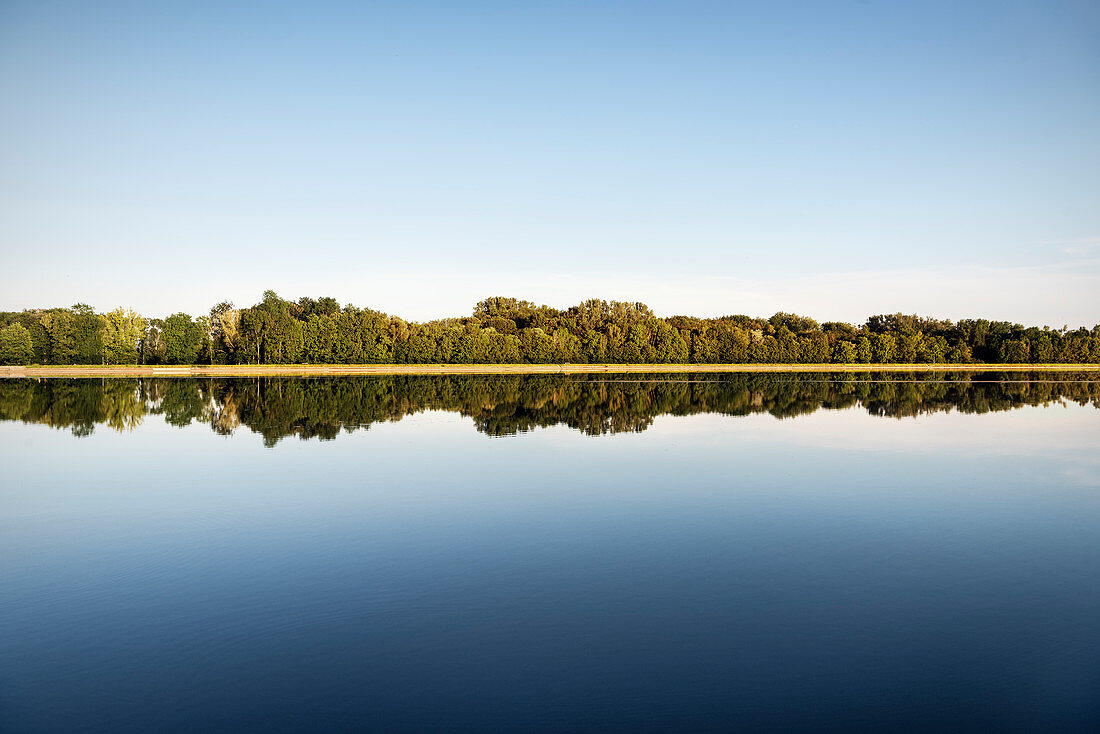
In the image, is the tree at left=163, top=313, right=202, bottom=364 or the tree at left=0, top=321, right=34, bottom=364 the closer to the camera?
the tree at left=0, top=321, right=34, bottom=364

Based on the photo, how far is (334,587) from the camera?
8.17m

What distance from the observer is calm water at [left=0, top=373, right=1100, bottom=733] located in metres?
5.71

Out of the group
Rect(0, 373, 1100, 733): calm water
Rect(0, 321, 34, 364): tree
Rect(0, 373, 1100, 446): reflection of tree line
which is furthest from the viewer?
Rect(0, 321, 34, 364): tree

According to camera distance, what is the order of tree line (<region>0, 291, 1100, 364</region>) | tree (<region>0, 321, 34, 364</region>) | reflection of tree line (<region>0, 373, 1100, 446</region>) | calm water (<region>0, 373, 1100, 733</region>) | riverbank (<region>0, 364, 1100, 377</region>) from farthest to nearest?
tree line (<region>0, 291, 1100, 364</region>) < tree (<region>0, 321, 34, 364</region>) < riverbank (<region>0, 364, 1100, 377</region>) < reflection of tree line (<region>0, 373, 1100, 446</region>) < calm water (<region>0, 373, 1100, 733</region>)

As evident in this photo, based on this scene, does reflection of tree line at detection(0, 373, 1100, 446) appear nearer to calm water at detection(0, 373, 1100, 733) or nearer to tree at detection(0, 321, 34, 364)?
calm water at detection(0, 373, 1100, 733)

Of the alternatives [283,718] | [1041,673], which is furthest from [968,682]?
[283,718]

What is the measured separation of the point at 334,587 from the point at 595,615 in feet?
9.83

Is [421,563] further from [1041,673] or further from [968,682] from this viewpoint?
[1041,673]

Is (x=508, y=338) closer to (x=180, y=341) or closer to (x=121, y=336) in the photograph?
(x=180, y=341)

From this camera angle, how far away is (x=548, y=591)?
806 centimetres

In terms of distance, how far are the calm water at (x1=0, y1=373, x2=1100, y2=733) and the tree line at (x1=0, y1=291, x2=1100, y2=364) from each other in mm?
69291

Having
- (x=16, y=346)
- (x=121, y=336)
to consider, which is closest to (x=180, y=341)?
(x=121, y=336)

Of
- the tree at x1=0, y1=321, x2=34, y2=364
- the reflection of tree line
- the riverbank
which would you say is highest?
the tree at x1=0, y1=321, x2=34, y2=364

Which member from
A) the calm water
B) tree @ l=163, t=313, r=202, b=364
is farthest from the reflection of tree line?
tree @ l=163, t=313, r=202, b=364
